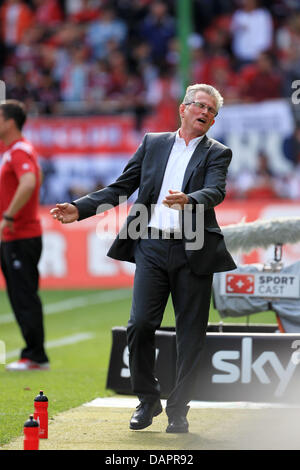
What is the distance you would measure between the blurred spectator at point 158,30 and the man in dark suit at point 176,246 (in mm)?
16139

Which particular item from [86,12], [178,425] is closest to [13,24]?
[86,12]

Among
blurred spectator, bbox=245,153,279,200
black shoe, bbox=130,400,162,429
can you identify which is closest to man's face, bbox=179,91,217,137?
black shoe, bbox=130,400,162,429

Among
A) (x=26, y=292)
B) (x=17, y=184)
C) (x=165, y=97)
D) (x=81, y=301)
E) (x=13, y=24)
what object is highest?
(x=13, y=24)

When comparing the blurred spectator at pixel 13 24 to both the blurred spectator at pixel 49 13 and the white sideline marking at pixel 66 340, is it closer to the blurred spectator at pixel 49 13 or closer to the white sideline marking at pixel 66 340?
the blurred spectator at pixel 49 13

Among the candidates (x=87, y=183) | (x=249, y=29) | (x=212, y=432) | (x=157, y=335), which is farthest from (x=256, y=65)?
(x=212, y=432)

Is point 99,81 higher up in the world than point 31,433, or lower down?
higher up

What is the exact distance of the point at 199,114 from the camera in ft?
19.1

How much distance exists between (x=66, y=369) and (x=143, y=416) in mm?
3083

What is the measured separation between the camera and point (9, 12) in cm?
2486

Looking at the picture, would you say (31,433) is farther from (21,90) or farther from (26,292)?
(21,90)

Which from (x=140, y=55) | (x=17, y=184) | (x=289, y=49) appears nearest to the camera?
(x=17, y=184)

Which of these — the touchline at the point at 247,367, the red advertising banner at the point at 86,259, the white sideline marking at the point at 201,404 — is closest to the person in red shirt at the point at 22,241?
the white sideline marking at the point at 201,404

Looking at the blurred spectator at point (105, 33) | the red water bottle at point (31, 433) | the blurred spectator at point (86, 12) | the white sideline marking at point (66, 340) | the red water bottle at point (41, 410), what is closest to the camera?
the red water bottle at point (31, 433)

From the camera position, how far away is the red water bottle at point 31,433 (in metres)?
4.74
